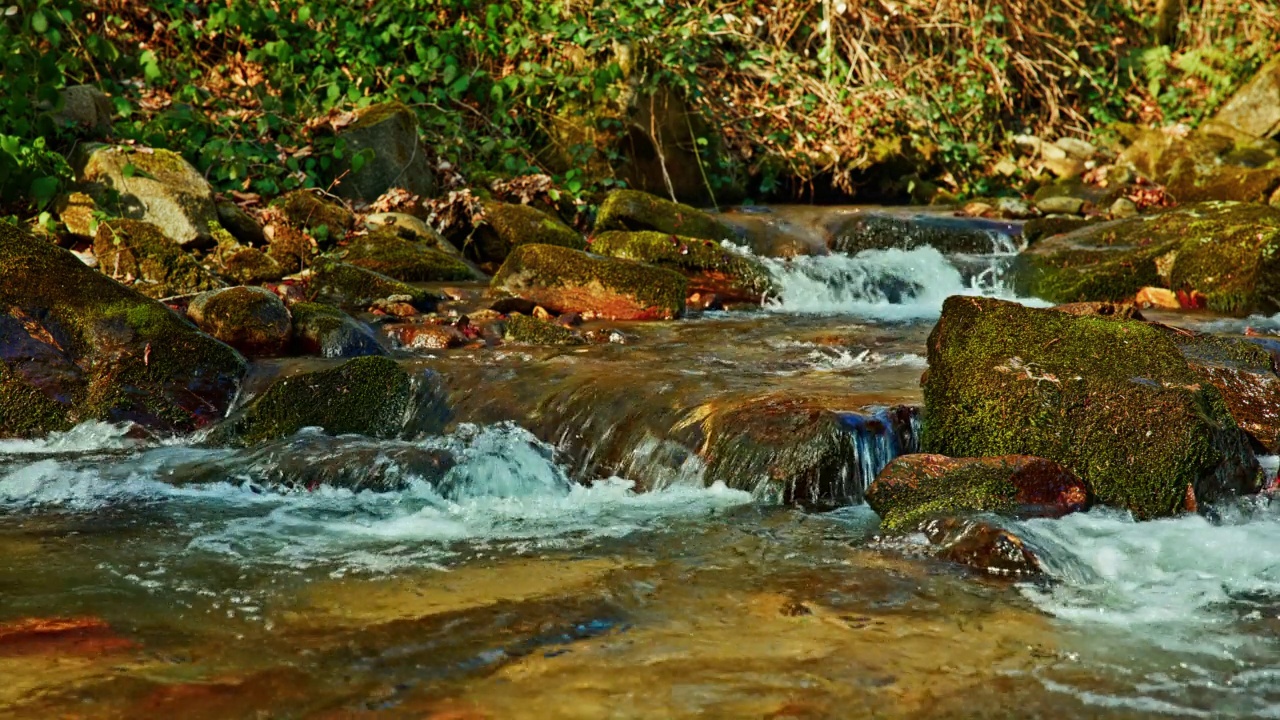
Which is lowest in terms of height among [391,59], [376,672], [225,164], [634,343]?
[376,672]

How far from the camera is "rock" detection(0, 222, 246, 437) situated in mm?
6074

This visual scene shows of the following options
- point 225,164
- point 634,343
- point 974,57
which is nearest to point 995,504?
point 634,343

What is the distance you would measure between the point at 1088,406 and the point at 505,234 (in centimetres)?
620

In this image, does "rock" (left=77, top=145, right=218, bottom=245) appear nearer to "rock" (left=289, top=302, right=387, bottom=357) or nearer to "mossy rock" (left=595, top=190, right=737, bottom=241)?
"rock" (left=289, top=302, right=387, bottom=357)

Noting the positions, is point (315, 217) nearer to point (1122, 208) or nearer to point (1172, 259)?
point (1172, 259)

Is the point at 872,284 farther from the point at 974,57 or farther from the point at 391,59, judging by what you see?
the point at 974,57

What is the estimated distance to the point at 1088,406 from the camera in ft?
15.8

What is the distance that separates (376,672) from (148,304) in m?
4.15

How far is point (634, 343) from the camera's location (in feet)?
24.7

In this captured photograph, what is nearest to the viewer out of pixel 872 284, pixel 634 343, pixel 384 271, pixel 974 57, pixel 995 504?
pixel 995 504

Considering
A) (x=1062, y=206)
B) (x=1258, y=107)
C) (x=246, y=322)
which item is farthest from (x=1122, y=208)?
(x=246, y=322)

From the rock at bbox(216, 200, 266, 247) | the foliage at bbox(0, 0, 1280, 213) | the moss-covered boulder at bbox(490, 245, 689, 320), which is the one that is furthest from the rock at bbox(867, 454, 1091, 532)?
the foliage at bbox(0, 0, 1280, 213)

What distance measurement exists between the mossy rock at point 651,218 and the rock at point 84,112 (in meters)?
4.16

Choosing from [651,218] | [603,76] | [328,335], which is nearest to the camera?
[328,335]
